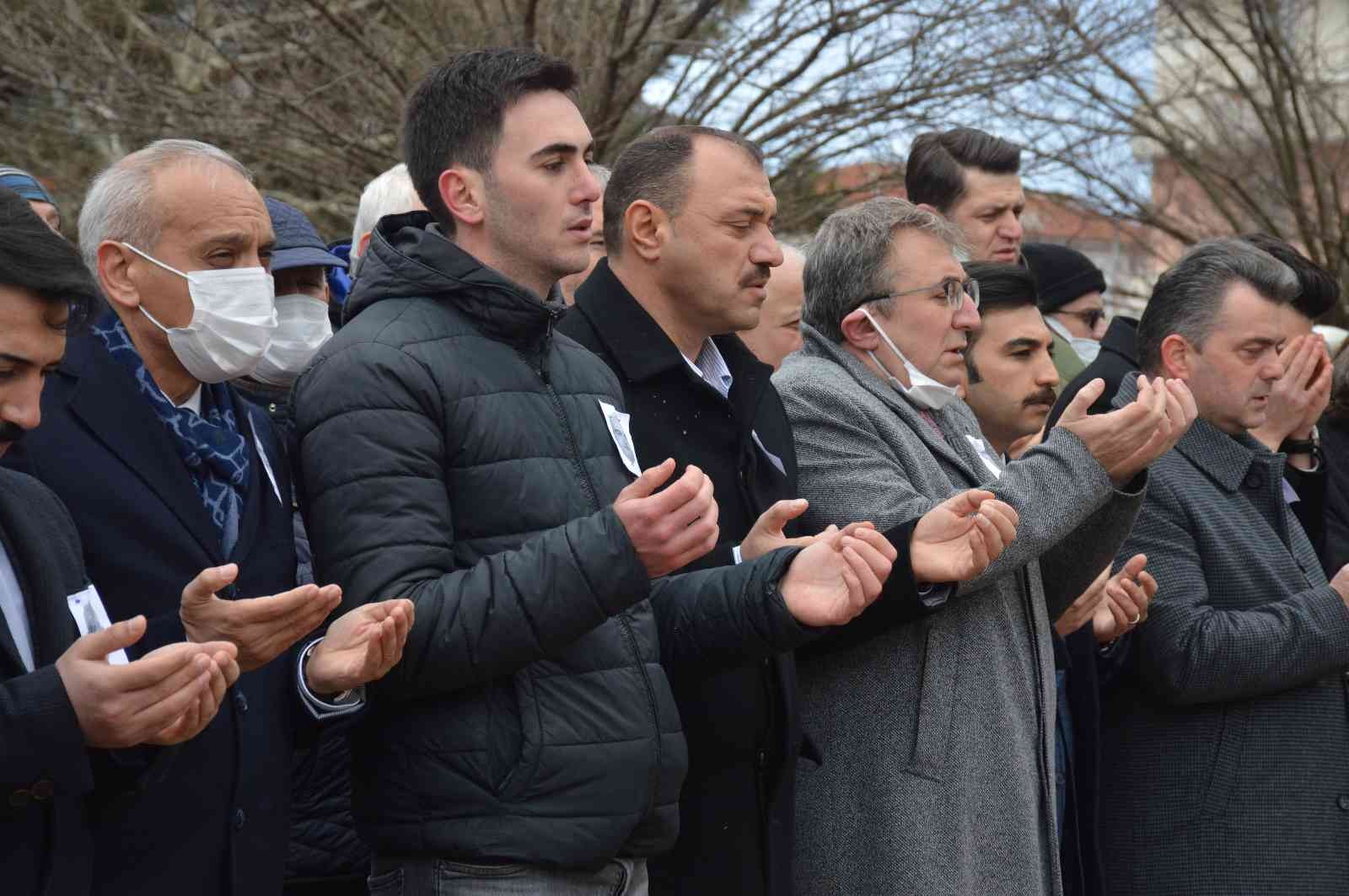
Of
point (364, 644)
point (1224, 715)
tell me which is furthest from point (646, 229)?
point (1224, 715)

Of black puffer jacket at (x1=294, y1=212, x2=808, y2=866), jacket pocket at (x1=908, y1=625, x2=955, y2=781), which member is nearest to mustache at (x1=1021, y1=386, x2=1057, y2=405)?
jacket pocket at (x1=908, y1=625, x2=955, y2=781)

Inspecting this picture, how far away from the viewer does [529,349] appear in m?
3.47

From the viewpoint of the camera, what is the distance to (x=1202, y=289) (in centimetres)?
523

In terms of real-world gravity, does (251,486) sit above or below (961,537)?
above

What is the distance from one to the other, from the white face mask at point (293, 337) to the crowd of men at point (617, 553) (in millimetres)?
15

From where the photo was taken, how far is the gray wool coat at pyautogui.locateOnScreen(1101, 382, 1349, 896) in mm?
4684

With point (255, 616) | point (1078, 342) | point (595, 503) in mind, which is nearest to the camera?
point (255, 616)

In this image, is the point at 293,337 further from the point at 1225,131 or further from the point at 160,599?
the point at 1225,131

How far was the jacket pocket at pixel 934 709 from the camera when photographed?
4020 millimetres

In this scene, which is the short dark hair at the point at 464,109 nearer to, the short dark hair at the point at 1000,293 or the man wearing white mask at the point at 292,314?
the man wearing white mask at the point at 292,314

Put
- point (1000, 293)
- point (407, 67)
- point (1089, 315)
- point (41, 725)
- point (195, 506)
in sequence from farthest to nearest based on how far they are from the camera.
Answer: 1. point (407, 67)
2. point (1089, 315)
3. point (1000, 293)
4. point (195, 506)
5. point (41, 725)

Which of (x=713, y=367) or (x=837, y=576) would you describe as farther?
(x=713, y=367)

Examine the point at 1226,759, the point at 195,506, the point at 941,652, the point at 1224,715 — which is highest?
the point at 195,506

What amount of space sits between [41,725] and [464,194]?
149 cm
